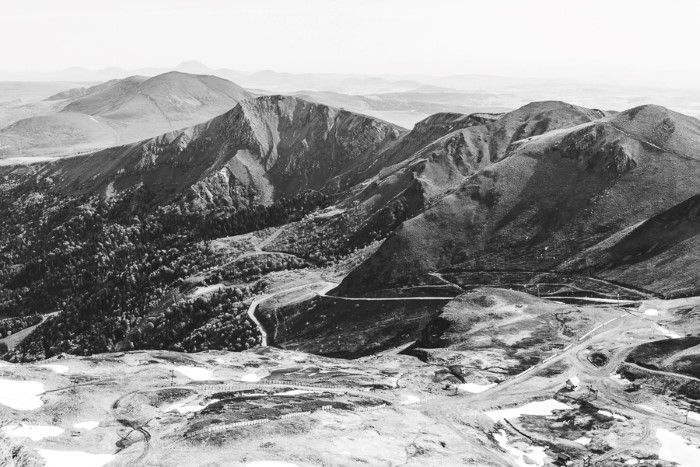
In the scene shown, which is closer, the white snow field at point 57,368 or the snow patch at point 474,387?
the snow patch at point 474,387

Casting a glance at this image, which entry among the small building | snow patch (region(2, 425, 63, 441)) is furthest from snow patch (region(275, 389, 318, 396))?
the small building

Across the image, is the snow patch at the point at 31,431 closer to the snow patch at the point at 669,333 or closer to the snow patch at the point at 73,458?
the snow patch at the point at 73,458

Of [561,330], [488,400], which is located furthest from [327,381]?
[561,330]

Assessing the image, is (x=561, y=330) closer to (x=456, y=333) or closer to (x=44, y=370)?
(x=456, y=333)

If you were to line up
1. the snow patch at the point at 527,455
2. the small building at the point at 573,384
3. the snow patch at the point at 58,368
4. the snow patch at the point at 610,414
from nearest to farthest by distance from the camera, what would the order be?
the snow patch at the point at 527,455 → the snow patch at the point at 610,414 → the small building at the point at 573,384 → the snow patch at the point at 58,368

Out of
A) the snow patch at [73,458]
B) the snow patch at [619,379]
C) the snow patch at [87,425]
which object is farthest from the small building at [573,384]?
the snow patch at [87,425]

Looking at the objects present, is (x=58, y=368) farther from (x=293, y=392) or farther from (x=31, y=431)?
(x=293, y=392)

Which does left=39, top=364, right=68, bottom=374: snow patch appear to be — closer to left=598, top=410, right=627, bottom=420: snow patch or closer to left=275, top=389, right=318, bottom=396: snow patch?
left=275, top=389, right=318, bottom=396: snow patch
